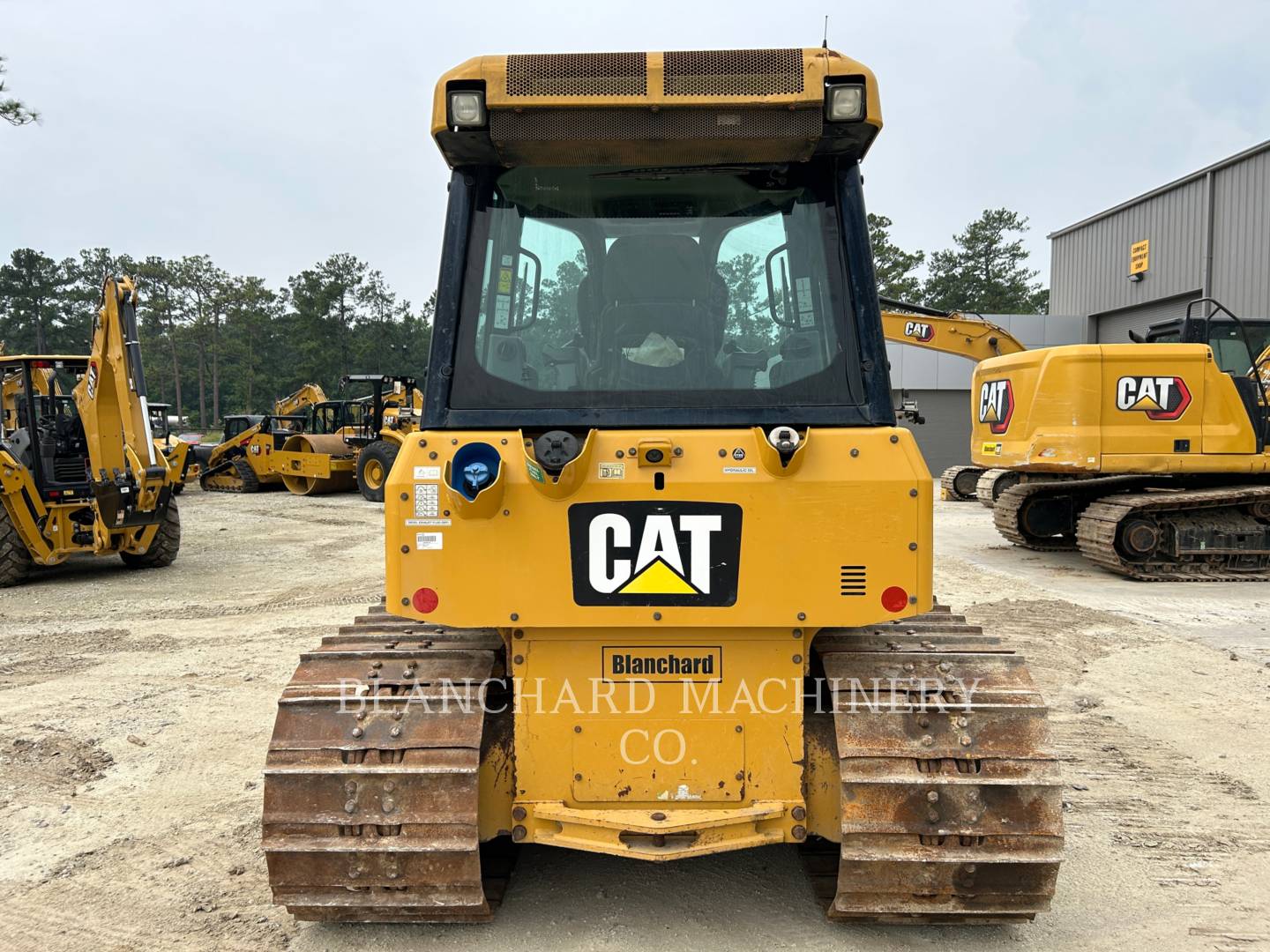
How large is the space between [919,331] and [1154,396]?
5.06m

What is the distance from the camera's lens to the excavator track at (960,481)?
761 inches

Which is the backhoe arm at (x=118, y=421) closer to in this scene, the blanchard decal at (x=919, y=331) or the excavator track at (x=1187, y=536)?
the excavator track at (x=1187, y=536)

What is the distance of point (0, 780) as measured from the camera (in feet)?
15.4

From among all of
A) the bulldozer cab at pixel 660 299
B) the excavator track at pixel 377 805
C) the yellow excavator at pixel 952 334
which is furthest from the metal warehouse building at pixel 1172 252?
the excavator track at pixel 377 805

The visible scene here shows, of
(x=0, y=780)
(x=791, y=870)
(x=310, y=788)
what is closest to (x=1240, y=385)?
(x=791, y=870)

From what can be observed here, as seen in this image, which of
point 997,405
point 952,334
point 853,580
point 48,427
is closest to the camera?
point 853,580

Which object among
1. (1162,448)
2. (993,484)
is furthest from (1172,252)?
(1162,448)

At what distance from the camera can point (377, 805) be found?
2.87 m

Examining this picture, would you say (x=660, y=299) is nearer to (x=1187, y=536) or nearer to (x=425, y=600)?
(x=425, y=600)

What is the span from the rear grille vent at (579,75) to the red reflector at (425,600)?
5.18ft

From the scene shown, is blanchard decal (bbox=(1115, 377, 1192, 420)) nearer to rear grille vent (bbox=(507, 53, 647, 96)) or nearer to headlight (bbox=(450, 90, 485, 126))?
rear grille vent (bbox=(507, 53, 647, 96))

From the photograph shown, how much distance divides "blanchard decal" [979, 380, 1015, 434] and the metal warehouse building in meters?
10.1

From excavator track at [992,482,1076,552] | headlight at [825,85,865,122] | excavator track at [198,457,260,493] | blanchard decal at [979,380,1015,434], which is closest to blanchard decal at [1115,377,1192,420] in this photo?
blanchard decal at [979,380,1015,434]

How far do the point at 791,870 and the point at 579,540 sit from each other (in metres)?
1.68
